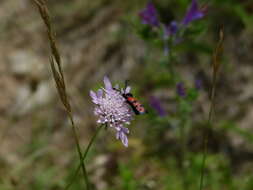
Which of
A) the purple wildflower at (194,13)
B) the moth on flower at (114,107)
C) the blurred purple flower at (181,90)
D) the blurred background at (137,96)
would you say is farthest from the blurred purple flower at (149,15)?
the moth on flower at (114,107)

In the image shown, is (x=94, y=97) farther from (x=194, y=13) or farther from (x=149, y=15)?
(x=194, y=13)

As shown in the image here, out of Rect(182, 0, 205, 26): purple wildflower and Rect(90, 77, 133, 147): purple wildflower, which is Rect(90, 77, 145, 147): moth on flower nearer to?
Rect(90, 77, 133, 147): purple wildflower

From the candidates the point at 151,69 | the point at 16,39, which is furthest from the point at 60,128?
the point at 16,39

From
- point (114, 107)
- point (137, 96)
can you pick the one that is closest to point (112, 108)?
point (114, 107)

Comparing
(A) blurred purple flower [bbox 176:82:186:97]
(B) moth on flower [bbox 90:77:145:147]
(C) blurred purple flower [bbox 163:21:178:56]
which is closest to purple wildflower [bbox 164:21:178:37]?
(C) blurred purple flower [bbox 163:21:178:56]

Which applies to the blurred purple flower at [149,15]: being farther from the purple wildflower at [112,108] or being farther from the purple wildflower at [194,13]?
the purple wildflower at [112,108]

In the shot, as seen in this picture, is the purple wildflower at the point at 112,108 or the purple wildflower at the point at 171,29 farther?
the purple wildflower at the point at 171,29
